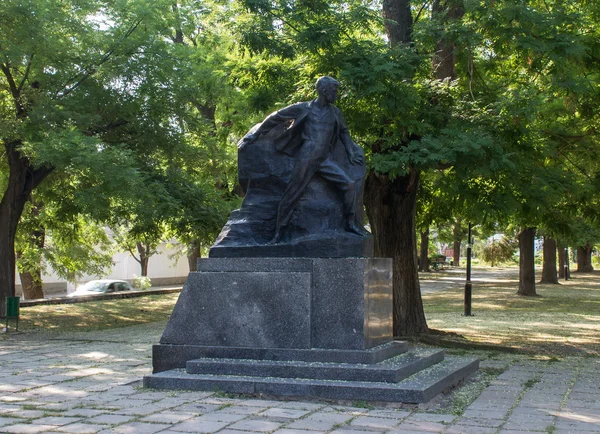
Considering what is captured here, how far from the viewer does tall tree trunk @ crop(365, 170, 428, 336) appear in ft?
52.4

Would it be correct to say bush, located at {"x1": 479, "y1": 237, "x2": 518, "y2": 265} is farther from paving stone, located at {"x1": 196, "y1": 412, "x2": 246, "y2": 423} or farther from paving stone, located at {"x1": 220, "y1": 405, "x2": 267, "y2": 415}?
paving stone, located at {"x1": 196, "y1": 412, "x2": 246, "y2": 423}

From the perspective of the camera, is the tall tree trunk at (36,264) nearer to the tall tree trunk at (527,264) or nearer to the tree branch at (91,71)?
the tree branch at (91,71)

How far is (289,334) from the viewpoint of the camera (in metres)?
9.29

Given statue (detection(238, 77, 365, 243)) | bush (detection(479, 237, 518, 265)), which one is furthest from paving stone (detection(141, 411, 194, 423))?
bush (detection(479, 237, 518, 265))

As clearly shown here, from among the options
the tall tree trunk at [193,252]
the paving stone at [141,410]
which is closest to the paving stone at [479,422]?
the paving stone at [141,410]

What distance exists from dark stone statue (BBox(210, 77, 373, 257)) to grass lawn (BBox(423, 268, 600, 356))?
5.99 metres

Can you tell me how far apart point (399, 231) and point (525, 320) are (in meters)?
6.66

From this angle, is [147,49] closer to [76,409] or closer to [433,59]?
[433,59]

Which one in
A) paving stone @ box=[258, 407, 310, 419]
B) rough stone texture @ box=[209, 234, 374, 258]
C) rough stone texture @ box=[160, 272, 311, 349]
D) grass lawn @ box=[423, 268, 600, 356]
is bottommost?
grass lawn @ box=[423, 268, 600, 356]

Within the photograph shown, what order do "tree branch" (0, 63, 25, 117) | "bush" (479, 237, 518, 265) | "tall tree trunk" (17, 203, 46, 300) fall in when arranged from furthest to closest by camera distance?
"bush" (479, 237, 518, 265) → "tall tree trunk" (17, 203, 46, 300) → "tree branch" (0, 63, 25, 117)

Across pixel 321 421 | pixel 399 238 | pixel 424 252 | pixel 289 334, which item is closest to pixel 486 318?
pixel 399 238

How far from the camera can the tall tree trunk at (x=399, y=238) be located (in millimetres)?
15961

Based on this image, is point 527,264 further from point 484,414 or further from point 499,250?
point 499,250

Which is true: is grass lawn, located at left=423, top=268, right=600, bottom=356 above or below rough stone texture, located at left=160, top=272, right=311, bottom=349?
below
